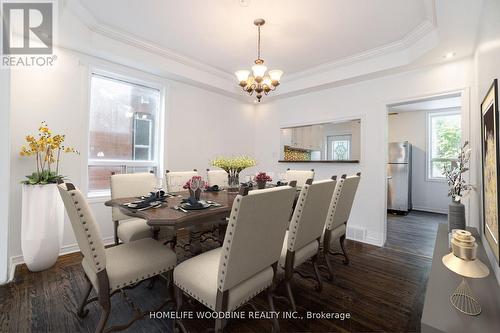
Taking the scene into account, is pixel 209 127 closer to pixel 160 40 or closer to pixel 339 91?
pixel 160 40

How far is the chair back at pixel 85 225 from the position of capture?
1275 millimetres

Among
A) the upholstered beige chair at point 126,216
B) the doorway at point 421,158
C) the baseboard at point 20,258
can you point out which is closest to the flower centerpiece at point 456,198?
the upholstered beige chair at point 126,216

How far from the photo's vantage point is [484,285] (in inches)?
51.6

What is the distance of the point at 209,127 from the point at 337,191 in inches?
115

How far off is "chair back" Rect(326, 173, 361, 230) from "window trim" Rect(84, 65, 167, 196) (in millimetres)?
2753

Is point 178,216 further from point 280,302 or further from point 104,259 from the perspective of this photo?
point 280,302

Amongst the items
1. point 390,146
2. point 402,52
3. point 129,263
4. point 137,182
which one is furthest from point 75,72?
point 390,146

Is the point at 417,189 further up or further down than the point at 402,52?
further down

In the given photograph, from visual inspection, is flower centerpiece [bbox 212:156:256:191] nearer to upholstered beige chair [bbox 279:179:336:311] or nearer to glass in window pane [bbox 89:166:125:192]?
upholstered beige chair [bbox 279:179:336:311]

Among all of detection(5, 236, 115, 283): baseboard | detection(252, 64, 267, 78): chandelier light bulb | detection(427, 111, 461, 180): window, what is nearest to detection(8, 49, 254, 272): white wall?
detection(5, 236, 115, 283): baseboard

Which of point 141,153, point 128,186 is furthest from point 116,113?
point 128,186

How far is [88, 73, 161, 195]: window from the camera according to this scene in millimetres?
3219

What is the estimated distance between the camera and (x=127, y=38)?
9.87 ft

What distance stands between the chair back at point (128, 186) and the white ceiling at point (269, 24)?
71.5 inches
